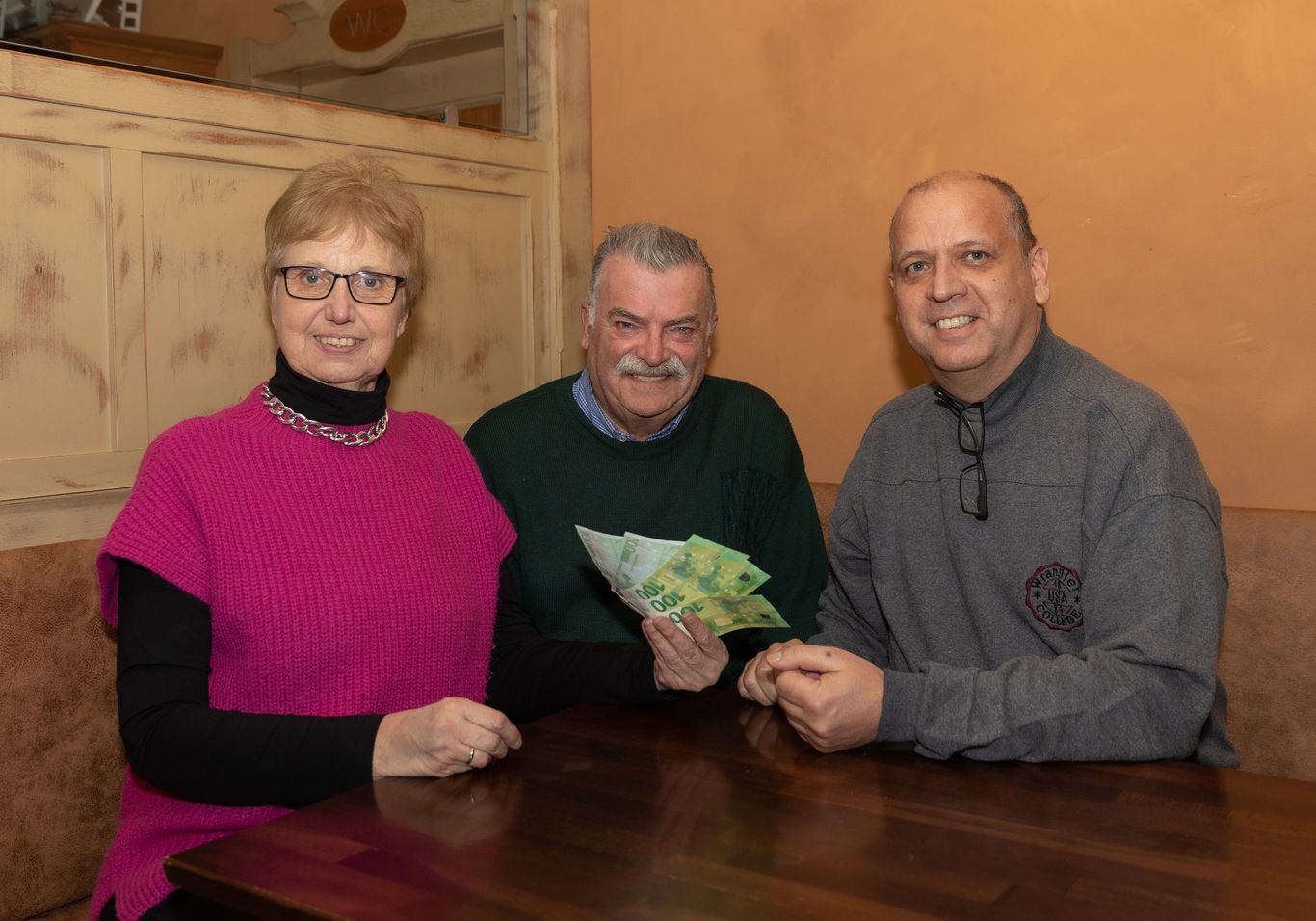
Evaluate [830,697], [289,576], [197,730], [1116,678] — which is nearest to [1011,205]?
[1116,678]

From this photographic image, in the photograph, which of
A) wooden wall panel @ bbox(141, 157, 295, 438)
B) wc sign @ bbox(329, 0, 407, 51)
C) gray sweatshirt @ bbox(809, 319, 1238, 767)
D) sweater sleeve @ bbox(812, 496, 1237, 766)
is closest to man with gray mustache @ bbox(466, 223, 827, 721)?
gray sweatshirt @ bbox(809, 319, 1238, 767)

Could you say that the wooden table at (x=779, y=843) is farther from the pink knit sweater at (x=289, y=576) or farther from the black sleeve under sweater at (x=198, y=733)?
the pink knit sweater at (x=289, y=576)

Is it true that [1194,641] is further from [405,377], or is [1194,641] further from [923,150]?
[405,377]

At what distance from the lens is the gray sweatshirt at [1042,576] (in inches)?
66.9

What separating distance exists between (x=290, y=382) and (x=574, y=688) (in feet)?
2.43

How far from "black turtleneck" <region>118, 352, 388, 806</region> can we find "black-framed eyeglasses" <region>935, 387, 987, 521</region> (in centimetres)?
106

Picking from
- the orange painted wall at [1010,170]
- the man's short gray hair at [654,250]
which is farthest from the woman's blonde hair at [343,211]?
the orange painted wall at [1010,170]

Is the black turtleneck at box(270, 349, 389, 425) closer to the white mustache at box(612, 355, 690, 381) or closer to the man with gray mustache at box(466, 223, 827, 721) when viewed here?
the man with gray mustache at box(466, 223, 827, 721)

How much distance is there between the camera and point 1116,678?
1.72 m

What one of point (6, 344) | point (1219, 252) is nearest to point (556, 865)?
point (6, 344)

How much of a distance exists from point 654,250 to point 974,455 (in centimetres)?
82

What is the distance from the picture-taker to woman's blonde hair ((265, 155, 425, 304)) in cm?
214

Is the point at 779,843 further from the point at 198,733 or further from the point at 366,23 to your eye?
the point at 366,23

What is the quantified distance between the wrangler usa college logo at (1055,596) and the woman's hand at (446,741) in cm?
92
